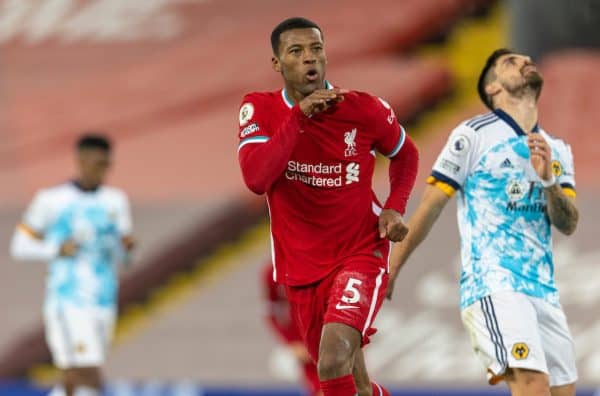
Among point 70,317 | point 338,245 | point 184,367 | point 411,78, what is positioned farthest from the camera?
point 411,78

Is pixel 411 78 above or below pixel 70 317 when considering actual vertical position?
above

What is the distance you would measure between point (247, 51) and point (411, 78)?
2276 millimetres

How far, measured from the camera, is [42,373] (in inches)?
617

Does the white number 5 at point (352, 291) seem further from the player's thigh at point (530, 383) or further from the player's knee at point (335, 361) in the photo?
the player's thigh at point (530, 383)

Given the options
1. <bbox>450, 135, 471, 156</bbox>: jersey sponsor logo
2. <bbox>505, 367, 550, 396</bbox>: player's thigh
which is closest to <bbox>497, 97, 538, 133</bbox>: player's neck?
<bbox>450, 135, 471, 156</bbox>: jersey sponsor logo

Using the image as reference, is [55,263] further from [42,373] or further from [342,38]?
[342,38]

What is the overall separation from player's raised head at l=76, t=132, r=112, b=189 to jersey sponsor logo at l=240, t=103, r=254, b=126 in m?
3.50

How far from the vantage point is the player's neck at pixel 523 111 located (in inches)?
263

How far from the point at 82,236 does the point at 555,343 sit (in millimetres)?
4321

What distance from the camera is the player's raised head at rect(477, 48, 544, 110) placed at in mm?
6684

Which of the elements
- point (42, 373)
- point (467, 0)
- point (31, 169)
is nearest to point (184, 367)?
point (42, 373)

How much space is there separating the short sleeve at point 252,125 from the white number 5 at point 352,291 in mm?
738

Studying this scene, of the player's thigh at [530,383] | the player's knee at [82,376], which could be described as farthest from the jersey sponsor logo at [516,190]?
the player's knee at [82,376]

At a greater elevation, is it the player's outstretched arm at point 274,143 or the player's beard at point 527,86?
the player's beard at point 527,86
